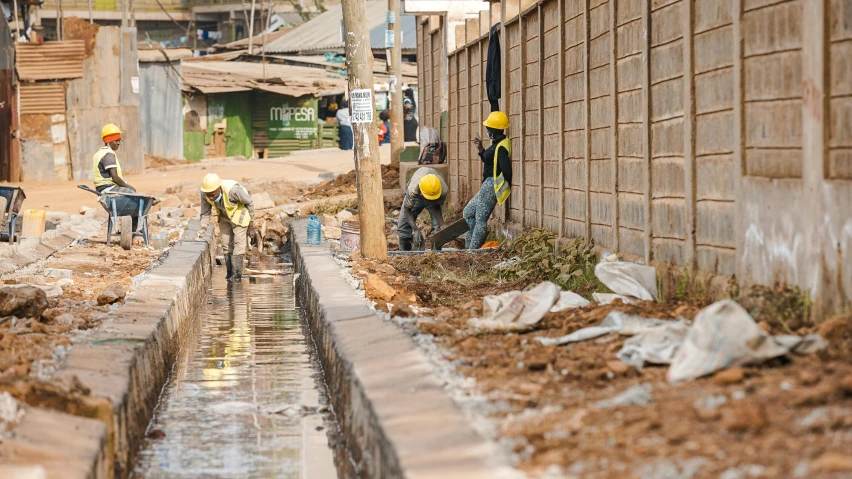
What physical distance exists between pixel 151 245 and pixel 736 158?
1067 centimetres

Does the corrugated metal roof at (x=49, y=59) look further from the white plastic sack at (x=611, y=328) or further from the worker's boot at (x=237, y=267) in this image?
the white plastic sack at (x=611, y=328)

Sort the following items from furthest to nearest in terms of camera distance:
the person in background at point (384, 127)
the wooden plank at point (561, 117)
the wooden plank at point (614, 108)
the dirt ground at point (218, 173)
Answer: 1. the person in background at point (384, 127)
2. the dirt ground at point (218, 173)
3. the wooden plank at point (561, 117)
4. the wooden plank at point (614, 108)

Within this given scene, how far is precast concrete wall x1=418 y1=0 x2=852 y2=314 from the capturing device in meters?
6.21

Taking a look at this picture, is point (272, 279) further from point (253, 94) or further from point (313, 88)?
point (253, 94)

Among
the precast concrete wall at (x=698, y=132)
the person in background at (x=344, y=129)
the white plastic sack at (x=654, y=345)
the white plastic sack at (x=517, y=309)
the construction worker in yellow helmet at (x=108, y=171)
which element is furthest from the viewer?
the person in background at (x=344, y=129)

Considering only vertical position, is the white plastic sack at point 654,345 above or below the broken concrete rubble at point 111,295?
above

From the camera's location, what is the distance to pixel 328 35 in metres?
44.3

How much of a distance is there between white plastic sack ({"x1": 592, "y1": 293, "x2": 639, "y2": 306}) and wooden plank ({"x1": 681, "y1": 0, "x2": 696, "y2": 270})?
52 cm

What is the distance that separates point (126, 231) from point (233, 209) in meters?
1.43

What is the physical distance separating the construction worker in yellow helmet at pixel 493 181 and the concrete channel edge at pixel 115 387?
145 inches

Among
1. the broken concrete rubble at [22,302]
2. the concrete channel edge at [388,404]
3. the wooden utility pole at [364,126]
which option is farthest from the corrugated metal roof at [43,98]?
the broken concrete rubble at [22,302]

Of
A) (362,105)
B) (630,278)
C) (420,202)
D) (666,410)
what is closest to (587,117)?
(630,278)

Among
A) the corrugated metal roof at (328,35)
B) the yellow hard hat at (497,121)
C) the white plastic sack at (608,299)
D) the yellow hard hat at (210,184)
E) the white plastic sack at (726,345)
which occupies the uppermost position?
the corrugated metal roof at (328,35)

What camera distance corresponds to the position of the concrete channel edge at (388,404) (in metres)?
4.72
